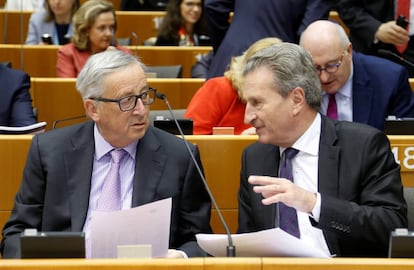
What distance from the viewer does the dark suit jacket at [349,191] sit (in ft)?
10.3

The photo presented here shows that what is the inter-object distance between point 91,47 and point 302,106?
12.3ft

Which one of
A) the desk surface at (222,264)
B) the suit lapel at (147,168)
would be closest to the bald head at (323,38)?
the suit lapel at (147,168)

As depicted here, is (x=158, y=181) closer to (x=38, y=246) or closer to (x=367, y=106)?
(x=38, y=246)

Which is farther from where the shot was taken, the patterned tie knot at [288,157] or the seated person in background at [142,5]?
the seated person in background at [142,5]

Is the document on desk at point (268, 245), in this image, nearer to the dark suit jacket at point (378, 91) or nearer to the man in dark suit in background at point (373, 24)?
the dark suit jacket at point (378, 91)

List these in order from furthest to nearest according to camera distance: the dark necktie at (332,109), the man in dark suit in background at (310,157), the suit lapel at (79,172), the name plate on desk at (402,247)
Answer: the dark necktie at (332,109), the suit lapel at (79,172), the man in dark suit in background at (310,157), the name plate on desk at (402,247)

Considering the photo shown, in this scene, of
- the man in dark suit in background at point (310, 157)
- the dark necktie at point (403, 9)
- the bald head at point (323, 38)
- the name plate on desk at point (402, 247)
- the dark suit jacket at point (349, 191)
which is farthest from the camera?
the dark necktie at point (403, 9)

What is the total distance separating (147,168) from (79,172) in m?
0.24

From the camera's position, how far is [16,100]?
5051mm

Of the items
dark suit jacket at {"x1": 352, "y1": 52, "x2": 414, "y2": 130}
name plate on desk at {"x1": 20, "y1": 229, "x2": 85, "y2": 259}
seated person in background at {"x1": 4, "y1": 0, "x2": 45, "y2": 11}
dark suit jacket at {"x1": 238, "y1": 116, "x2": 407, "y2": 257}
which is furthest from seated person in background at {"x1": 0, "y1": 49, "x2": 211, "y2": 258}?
seated person in background at {"x1": 4, "y1": 0, "x2": 45, "y2": 11}

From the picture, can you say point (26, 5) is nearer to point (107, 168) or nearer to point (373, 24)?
point (373, 24)

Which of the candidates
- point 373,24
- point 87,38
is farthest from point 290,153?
point 87,38

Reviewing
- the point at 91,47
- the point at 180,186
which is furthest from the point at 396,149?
the point at 91,47

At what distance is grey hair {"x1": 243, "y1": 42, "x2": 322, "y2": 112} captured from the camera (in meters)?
3.33
